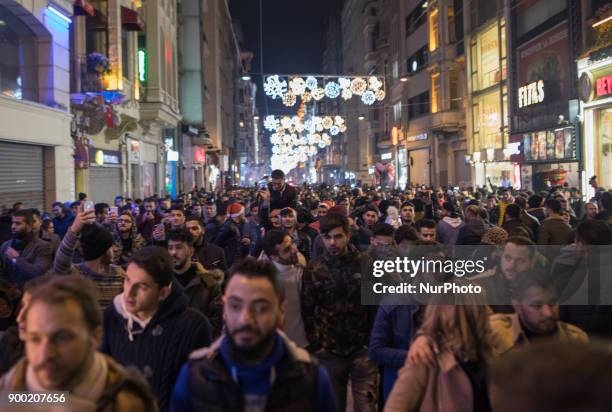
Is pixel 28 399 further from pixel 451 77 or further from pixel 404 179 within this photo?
pixel 404 179

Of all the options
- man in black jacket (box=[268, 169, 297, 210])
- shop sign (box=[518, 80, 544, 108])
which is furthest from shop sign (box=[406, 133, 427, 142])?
man in black jacket (box=[268, 169, 297, 210])

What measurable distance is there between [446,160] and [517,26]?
16.8 m

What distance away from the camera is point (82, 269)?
215 inches

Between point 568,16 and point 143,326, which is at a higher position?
point 568,16

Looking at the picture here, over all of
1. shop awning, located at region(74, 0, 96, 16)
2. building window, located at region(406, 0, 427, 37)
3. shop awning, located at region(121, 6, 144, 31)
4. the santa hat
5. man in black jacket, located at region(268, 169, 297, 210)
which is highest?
building window, located at region(406, 0, 427, 37)

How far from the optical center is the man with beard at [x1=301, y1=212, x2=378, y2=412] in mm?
5059

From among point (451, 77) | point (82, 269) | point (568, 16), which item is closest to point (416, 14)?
point (451, 77)

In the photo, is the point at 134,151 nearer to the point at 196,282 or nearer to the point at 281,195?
the point at 281,195

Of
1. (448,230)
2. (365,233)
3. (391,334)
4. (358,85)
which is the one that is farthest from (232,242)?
(358,85)

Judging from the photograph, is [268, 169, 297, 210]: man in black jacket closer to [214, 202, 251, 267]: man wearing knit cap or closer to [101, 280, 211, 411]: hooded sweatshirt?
[214, 202, 251, 267]: man wearing knit cap

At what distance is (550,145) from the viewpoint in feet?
92.2

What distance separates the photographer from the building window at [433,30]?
4778 centimetres

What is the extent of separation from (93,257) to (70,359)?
10.7 ft

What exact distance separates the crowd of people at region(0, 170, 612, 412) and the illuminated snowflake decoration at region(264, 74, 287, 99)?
55.3 feet
